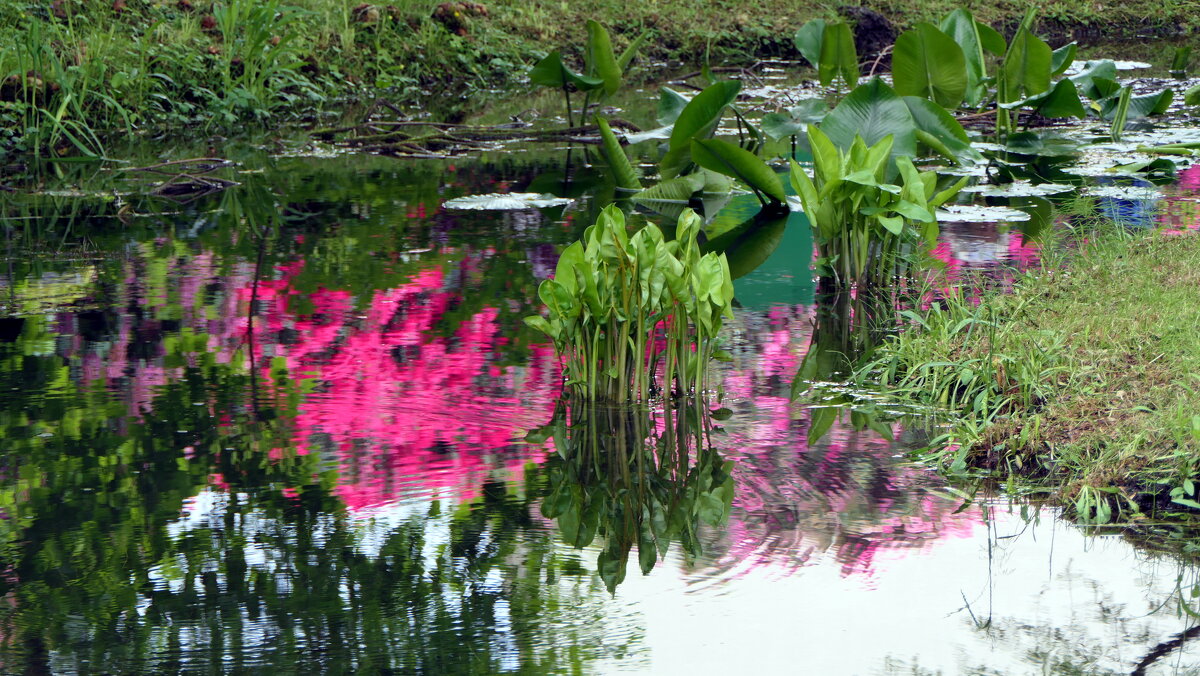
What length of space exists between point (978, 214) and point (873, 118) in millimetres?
963

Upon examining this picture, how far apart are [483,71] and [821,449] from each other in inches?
360

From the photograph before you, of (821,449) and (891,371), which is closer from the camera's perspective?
(821,449)

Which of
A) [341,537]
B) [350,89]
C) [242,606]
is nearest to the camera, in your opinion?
[242,606]

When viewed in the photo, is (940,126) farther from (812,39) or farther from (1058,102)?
(812,39)

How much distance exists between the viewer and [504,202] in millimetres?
6898

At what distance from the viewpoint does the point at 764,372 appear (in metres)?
4.22

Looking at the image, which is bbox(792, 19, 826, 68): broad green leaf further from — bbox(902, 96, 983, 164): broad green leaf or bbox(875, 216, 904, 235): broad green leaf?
bbox(875, 216, 904, 235): broad green leaf

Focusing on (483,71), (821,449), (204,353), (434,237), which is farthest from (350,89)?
(821,449)

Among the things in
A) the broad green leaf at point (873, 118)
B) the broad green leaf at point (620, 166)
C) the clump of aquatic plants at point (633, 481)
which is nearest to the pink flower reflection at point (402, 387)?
the clump of aquatic plants at point (633, 481)

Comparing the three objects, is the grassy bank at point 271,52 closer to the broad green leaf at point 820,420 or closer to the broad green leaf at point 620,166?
the broad green leaf at point 620,166

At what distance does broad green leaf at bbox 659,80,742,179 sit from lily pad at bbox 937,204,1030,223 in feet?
3.68

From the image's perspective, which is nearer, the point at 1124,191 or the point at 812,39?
the point at 1124,191

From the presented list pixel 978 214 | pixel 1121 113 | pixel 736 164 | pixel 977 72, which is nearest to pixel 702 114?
pixel 736 164

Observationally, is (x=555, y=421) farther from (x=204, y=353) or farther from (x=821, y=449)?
(x=204, y=353)
